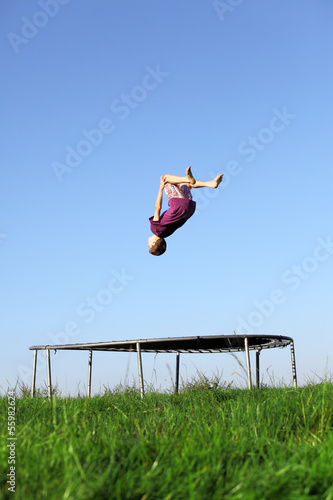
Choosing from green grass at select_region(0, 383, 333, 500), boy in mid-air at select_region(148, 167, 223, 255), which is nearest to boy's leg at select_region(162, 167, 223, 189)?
boy in mid-air at select_region(148, 167, 223, 255)

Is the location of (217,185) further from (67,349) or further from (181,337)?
(67,349)

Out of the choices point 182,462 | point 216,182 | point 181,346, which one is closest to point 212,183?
point 216,182

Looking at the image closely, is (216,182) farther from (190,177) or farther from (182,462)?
(182,462)

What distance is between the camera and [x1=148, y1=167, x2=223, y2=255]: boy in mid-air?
6.26 m

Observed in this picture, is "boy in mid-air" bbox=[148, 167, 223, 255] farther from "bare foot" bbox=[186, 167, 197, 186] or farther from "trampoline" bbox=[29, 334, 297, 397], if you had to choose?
"trampoline" bbox=[29, 334, 297, 397]

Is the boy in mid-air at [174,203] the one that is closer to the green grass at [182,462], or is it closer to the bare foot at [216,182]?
the bare foot at [216,182]

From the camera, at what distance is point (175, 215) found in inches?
255

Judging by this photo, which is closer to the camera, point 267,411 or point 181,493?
point 181,493

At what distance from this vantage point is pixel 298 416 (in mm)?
4473

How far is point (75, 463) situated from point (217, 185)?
4.11 meters

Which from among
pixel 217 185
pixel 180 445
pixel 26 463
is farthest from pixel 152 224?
pixel 26 463

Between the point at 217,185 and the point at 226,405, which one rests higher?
the point at 217,185

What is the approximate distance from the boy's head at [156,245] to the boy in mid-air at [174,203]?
13 cm

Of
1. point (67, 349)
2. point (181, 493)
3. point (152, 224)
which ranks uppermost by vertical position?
point (152, 224)
